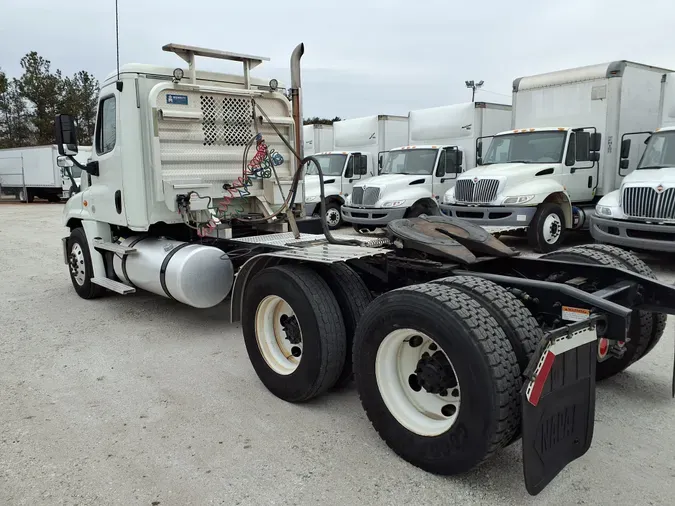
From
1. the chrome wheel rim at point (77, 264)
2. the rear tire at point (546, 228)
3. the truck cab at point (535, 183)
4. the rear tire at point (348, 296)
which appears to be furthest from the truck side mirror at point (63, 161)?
the rear tire at point (546, 228)

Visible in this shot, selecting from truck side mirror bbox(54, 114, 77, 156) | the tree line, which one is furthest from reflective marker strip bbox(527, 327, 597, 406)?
the tree line

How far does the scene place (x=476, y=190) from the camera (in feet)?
39.0

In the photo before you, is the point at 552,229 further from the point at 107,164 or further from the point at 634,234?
the point at 107,164

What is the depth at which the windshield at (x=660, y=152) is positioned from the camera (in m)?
9.98

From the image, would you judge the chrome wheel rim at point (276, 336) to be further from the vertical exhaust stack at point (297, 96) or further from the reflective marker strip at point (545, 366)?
the vertical exhaust stack at point (297, 96)

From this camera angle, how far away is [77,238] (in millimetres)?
7664

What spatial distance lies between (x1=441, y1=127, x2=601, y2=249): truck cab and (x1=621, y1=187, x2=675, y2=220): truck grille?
2.03 meters

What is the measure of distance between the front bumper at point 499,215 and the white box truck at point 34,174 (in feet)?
71.5

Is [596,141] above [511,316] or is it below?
above

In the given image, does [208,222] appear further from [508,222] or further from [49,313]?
[508,222]

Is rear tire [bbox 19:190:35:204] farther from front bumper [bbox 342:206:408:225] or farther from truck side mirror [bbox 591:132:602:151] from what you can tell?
truck side mirror [bbox 591:132:602:151]

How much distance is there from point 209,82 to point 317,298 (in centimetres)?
368

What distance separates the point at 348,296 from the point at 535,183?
865 centimetres

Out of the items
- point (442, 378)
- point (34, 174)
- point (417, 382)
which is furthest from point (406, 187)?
point (34, 174)
